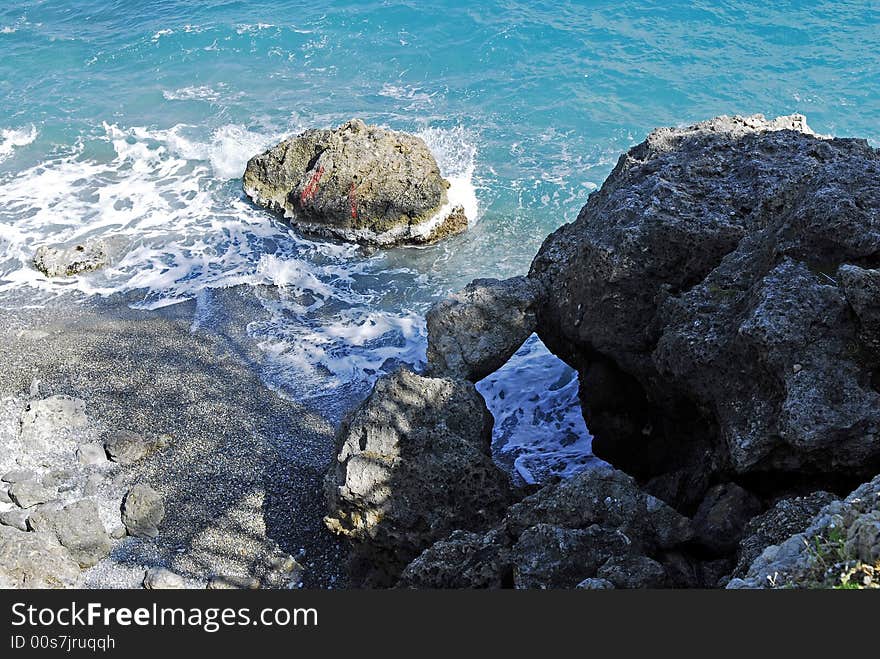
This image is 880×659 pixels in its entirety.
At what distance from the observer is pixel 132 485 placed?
862 cm

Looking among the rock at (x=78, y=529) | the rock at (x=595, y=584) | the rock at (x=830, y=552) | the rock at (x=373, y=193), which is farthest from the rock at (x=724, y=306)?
the rock at (x=78, y=529)

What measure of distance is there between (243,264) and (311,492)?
634 cm

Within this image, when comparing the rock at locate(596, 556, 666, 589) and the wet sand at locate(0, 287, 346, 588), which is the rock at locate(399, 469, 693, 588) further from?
the wet sand at locate(0, 287, 346, 588)

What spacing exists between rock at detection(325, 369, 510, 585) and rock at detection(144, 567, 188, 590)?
1450 millimetres

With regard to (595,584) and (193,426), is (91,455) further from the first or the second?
(595,584)

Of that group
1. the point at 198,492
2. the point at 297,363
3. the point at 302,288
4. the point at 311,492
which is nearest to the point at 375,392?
the point at 311,492

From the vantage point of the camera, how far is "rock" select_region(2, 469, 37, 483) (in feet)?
28.1

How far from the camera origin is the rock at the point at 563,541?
19.0ft

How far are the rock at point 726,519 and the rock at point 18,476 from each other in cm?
674

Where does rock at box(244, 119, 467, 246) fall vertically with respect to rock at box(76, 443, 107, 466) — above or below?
above

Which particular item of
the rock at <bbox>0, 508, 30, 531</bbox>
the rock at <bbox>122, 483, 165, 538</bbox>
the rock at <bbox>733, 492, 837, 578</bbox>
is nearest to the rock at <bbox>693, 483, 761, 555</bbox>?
the rock at <bbox>733, 492, 837, 578</bbox>

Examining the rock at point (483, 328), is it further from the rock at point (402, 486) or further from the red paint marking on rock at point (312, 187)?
the red paint marking on rock at point (312, 187)

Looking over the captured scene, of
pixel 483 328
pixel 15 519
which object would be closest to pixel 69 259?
pixel 15 519

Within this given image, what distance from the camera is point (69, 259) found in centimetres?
1387
